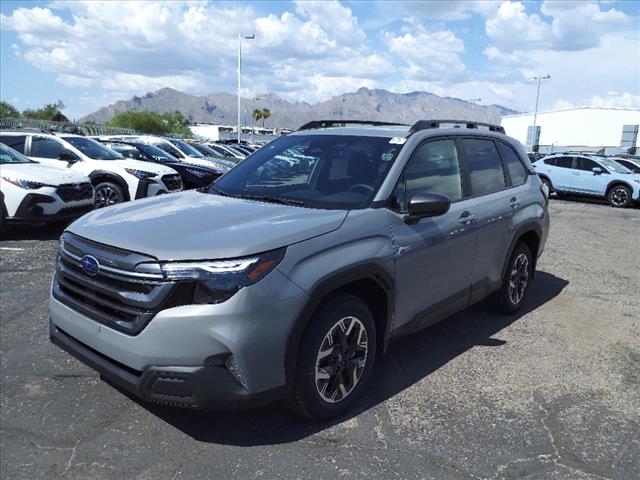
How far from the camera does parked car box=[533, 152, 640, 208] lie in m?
17.3

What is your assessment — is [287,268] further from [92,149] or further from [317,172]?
[92,149]

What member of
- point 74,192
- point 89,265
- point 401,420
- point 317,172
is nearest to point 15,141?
point 74,192

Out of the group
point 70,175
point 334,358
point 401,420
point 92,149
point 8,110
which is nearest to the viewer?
point 334,358

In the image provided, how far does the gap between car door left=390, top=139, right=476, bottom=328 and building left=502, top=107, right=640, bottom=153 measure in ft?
234

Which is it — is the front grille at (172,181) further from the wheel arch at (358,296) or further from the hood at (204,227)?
the wheel arch at (358,296)

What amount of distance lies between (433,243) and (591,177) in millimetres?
16517

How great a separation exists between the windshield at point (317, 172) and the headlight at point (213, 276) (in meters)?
0.92

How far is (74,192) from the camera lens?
27.5 feet

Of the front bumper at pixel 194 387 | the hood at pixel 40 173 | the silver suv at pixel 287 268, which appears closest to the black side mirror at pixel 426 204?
the silver suv at pixel 287 268

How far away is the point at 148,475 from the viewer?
106 inches

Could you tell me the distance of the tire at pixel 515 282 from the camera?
5000 millimetres

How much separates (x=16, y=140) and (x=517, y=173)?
8.62m

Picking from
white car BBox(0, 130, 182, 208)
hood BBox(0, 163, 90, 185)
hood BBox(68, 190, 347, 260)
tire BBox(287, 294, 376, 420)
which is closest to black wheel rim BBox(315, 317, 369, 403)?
tire BBox(287, 294, 376, 420)

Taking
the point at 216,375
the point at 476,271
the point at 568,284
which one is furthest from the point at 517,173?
the point at 216,375
